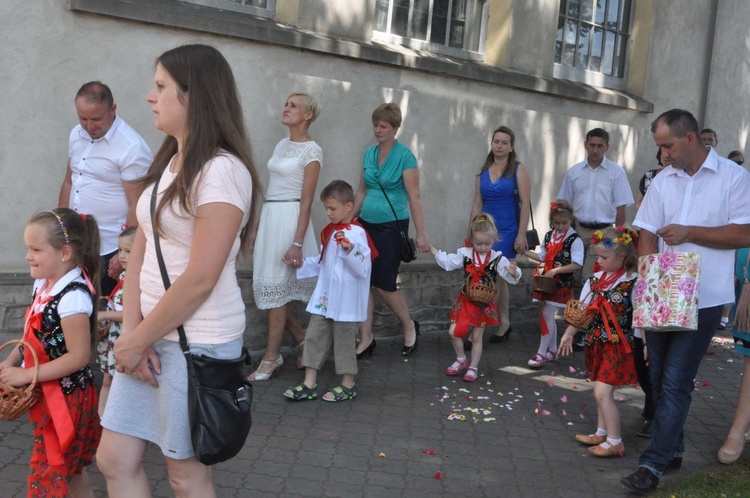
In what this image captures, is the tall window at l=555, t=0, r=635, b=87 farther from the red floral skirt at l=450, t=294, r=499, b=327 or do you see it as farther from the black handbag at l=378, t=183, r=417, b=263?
the red floral skirt at l=450, t=294, r=499, b=327

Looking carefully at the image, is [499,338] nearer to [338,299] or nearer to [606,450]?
[338,299]

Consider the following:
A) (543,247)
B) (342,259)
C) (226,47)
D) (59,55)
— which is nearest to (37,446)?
(342,259)

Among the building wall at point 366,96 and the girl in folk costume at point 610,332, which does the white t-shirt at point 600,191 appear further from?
the girl in folk costume at point 610,332

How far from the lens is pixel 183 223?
3.08m

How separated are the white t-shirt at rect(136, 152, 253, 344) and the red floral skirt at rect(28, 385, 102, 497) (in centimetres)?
92

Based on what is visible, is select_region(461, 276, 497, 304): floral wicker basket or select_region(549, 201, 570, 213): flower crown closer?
select_region(461, 276, 497, 304): floral wicker basket

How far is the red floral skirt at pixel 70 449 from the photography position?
3775mm

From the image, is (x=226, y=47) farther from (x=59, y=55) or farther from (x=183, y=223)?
(x=183, y=223)

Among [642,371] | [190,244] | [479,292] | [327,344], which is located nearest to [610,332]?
[642,371]

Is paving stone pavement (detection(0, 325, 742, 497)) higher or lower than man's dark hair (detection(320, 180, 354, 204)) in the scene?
lower

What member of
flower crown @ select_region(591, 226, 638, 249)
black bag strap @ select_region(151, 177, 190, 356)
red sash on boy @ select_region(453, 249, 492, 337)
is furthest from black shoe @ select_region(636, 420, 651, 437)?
black bag strap @ select_region(151, 177, 190, 356)

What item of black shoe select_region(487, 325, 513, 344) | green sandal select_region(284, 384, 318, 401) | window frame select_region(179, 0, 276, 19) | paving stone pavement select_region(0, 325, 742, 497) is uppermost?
window frame select_region(179, 0, 276, 19)

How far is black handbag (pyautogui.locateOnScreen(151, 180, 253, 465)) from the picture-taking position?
122 inches

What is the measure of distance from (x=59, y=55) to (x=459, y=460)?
3906 mm
